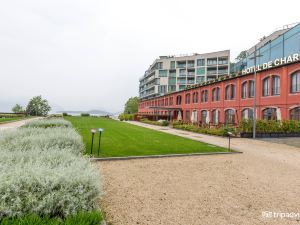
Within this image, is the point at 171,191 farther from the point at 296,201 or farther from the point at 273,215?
the point at 296,201

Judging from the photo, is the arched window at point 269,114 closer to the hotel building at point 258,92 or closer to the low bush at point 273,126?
the hotel building at point 258,92

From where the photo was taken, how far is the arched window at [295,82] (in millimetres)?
26922

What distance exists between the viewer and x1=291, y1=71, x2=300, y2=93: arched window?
88.3 ft

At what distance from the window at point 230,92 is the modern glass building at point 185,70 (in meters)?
43.7

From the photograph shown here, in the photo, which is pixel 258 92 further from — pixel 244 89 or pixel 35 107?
pixel 35 107

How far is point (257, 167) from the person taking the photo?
10250mm

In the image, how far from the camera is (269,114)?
31094mm

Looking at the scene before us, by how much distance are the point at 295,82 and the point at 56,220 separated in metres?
30.7

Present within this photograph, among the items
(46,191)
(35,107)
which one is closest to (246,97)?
(46,191)

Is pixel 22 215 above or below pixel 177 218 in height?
above

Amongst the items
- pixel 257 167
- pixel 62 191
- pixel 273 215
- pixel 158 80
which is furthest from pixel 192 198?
pixel 158 80

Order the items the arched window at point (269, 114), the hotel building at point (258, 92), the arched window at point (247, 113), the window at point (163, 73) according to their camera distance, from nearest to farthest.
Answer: the hotel building at point (258, 92)
the arched window at point (269, 114)
the arched window at point (247, 113)
the window at point (163, 73)

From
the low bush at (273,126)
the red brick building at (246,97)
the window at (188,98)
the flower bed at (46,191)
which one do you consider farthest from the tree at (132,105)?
the flower bed at (46,191)

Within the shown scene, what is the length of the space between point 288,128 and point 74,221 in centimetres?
2584
